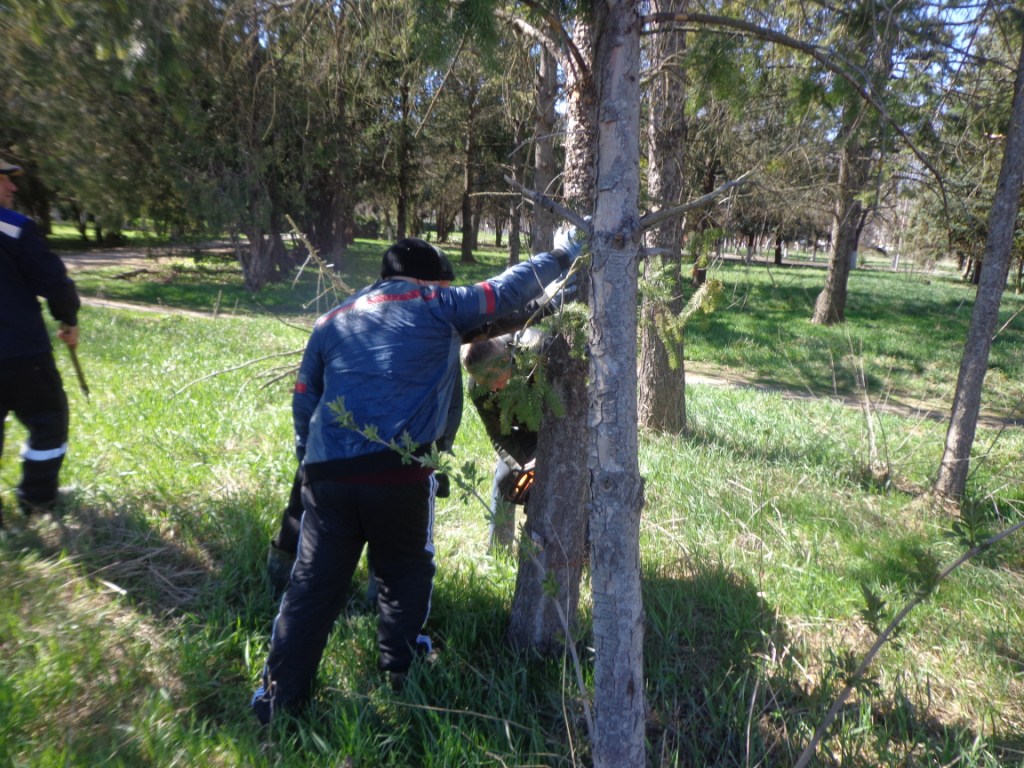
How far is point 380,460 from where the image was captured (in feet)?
8.93

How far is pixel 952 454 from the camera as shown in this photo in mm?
4965

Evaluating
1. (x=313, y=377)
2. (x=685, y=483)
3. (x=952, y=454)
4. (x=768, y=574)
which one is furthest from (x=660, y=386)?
(x=313, y=377)

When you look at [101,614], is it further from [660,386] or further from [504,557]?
[660,386]

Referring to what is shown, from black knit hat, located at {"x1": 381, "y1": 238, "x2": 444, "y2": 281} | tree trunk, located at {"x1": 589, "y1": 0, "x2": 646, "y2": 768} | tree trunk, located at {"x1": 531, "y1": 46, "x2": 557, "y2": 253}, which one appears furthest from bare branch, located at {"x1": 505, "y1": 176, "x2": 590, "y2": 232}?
tree trunk, located at {"x1": 531, "y1": 46, "x2": 557, "y2": 253}

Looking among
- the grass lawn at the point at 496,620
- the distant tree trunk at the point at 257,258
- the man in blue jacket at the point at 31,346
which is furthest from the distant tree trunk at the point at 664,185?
the distant tree trunk at the point at 257,258

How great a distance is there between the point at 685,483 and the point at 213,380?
486 cm

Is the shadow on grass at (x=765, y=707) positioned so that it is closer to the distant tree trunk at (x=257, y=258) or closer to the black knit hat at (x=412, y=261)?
the black knit hat at (x=412, y=261)

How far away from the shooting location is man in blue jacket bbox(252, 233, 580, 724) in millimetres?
2729

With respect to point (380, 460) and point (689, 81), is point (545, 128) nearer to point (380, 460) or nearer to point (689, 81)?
point (689, 81)

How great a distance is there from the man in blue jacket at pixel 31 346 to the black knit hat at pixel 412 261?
81.7 inches

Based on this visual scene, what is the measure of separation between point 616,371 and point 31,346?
348 centimetres

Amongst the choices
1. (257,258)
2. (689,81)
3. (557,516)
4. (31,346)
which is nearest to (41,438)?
(31,346)

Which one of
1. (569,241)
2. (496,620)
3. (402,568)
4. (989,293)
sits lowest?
(496,620)

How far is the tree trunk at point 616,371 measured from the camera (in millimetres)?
1824
